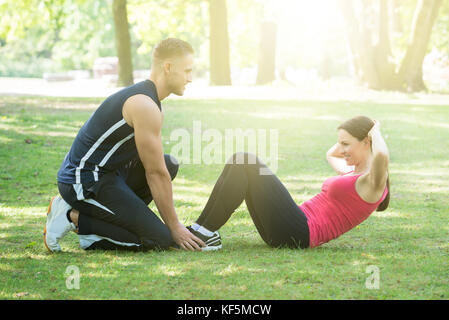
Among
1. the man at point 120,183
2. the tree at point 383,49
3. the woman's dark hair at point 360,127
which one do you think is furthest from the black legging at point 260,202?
the tree at point 383,49

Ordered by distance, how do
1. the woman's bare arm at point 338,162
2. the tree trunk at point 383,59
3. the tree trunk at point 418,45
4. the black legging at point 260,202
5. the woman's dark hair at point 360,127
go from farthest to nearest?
the tree trunk at point 383,59 < the tree trunk at point 418,45 < the woman's bare arm at point 338,162 < the black legging at point 260,202 < the woman's dark hair at point 360,127

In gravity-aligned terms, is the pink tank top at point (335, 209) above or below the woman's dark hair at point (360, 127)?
below

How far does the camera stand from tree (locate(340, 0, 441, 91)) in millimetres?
19609

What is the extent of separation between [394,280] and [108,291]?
192 centimetres

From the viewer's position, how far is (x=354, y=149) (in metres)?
4.50

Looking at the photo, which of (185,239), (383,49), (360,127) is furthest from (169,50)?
(383,49)

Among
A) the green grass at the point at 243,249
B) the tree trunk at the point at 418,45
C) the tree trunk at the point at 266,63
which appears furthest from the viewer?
the tree trunk at the point at 266,63

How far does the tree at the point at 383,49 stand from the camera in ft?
64.3

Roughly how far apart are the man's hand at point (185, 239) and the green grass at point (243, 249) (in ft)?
0.31

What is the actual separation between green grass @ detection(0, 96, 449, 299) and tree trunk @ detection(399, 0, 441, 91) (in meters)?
8.30

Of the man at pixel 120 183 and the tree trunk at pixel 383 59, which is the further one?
the tree trunk at pixel 383 59

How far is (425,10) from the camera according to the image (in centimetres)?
1950

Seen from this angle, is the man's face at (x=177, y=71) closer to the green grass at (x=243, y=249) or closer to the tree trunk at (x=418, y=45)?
the green grass at (x=243, y=249)

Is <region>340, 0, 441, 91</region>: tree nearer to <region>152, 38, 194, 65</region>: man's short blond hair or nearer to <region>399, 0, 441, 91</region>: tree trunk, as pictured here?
<region>399, 0, 441, 91</region>: tree trunk
